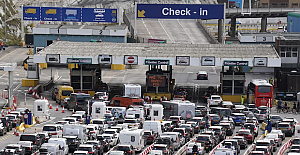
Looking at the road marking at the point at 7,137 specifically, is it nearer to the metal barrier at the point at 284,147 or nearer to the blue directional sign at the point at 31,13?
the metal barrier at the point at 284,147

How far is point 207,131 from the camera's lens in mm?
60969

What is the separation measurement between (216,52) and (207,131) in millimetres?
30220

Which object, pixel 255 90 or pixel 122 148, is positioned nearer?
pixel 122 148

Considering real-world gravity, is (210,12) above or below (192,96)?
above

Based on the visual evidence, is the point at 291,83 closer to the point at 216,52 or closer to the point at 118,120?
the point at 216,52

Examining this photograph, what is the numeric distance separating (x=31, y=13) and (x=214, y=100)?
49.9 meters

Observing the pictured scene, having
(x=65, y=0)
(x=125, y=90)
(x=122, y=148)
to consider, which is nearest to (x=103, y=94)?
(x=125, y=90)

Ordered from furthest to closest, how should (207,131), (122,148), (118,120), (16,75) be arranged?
(16,75) → (118,120) → (207,131) → (122,148)

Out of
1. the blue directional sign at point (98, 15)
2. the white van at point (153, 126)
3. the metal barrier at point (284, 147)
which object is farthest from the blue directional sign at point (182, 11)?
the metal barrier at point (284, 147)

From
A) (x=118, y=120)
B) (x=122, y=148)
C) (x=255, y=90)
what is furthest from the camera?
(x=255, y=90)

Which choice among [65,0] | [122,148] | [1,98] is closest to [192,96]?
[1,98]

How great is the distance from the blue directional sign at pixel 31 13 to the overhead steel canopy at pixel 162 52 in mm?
27383

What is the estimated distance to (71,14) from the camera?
122062 mm

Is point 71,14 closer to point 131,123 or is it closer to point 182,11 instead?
point 182,11
